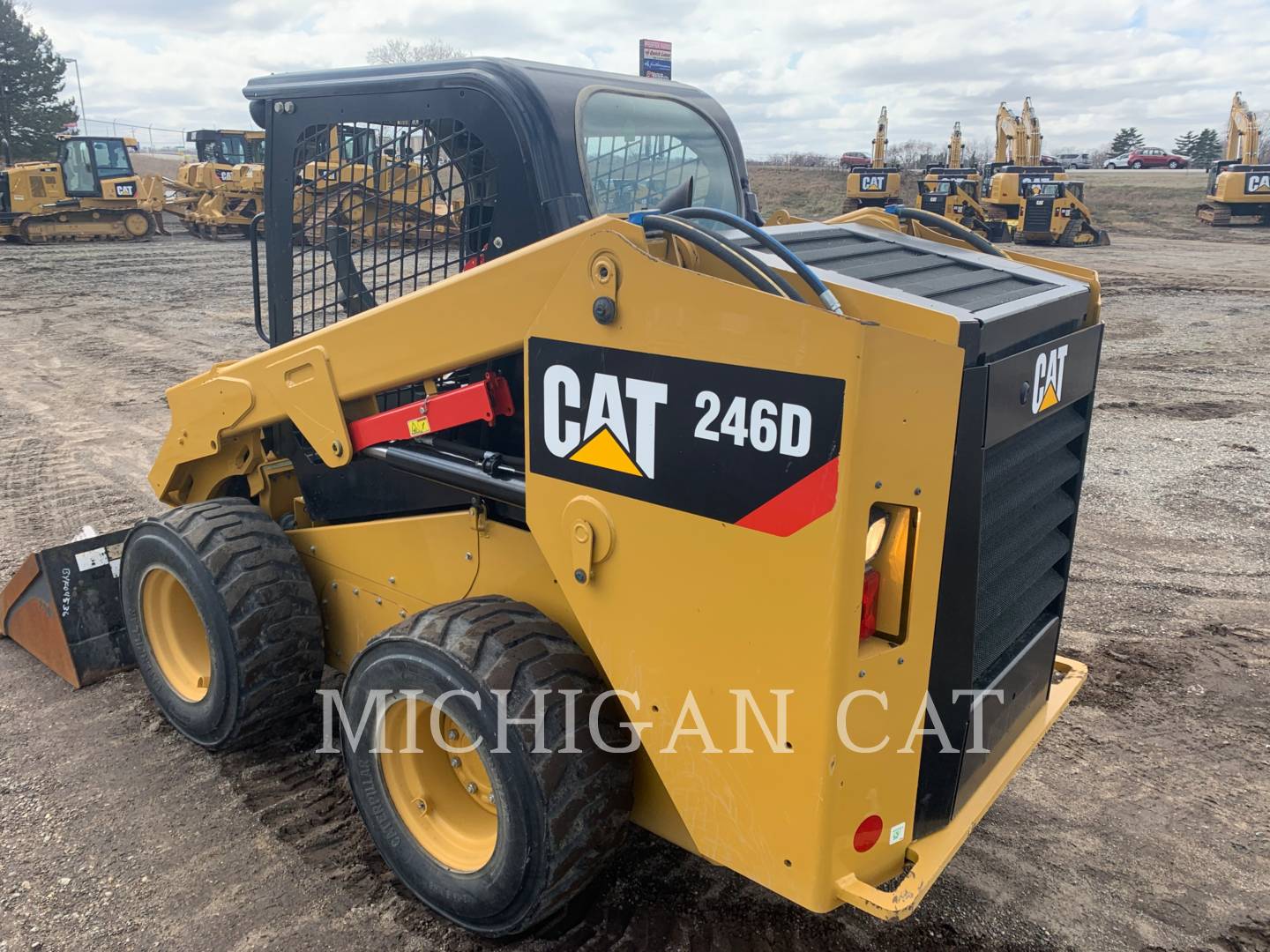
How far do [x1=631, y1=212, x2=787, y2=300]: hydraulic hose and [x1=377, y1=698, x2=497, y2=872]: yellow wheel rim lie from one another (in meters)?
1.44

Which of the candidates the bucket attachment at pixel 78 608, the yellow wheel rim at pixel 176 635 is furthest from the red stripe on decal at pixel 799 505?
the bucket attachment at pixel 78 608

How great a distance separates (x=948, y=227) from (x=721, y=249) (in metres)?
1.53

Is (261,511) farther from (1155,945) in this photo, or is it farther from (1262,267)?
(1262,267)

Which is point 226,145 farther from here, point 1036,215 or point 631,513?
point 631,513

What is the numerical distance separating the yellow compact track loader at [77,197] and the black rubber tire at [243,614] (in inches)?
911

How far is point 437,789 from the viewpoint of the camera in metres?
2.77

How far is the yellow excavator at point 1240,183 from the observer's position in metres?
26.6

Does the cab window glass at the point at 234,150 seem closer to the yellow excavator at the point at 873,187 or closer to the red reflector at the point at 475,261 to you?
the yellow excavator at the point at 873,187

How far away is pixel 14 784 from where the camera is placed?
3.41 metres

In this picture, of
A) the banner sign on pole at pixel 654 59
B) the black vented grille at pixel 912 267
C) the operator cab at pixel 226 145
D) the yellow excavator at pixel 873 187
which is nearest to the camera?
the black vented grille at pixel 912 267

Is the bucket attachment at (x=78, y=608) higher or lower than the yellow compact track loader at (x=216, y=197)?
lower

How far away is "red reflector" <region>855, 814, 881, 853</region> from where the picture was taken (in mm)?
2154

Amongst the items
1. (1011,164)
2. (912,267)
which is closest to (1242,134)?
(1011,164)

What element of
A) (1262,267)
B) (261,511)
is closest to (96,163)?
(261,511)
